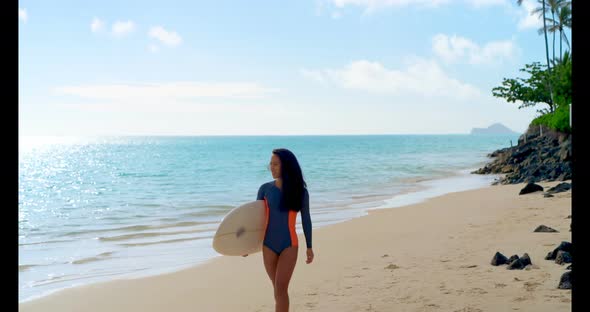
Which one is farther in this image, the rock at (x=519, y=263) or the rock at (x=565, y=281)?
the rock at (x=519, y=263)

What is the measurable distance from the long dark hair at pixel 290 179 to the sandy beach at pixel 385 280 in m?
2.13

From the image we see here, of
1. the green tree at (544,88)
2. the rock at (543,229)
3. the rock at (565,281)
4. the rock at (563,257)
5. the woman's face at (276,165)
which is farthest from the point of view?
the green tree at (544,88)

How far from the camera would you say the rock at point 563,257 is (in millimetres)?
7035

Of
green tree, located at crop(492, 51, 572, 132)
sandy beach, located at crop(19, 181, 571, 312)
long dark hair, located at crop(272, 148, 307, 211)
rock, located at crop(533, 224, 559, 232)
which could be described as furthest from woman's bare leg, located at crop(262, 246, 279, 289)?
green tree, located at crop(492, 51, 572, 132)

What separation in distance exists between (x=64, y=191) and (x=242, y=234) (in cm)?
3264

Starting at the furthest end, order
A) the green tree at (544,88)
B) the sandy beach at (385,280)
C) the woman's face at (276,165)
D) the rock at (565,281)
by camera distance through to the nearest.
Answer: the green tree at (544,88)
the sandy beach at (385,280)
the rock at (565,281)
the woman's face at (276,165)

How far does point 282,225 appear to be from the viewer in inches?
177

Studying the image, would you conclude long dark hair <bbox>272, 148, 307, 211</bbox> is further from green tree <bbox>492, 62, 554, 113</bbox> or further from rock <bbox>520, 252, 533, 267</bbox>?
green tree <bbox>492, 62, 554, 113</bbox>

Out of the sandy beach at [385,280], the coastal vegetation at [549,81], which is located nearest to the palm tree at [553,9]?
the coastal vegetation at [549,81]

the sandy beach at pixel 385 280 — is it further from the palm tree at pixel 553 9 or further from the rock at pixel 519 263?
the palm tree at pixel 553 9

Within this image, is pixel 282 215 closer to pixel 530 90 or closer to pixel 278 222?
pixel 278 222

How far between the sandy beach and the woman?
1.85 meters
